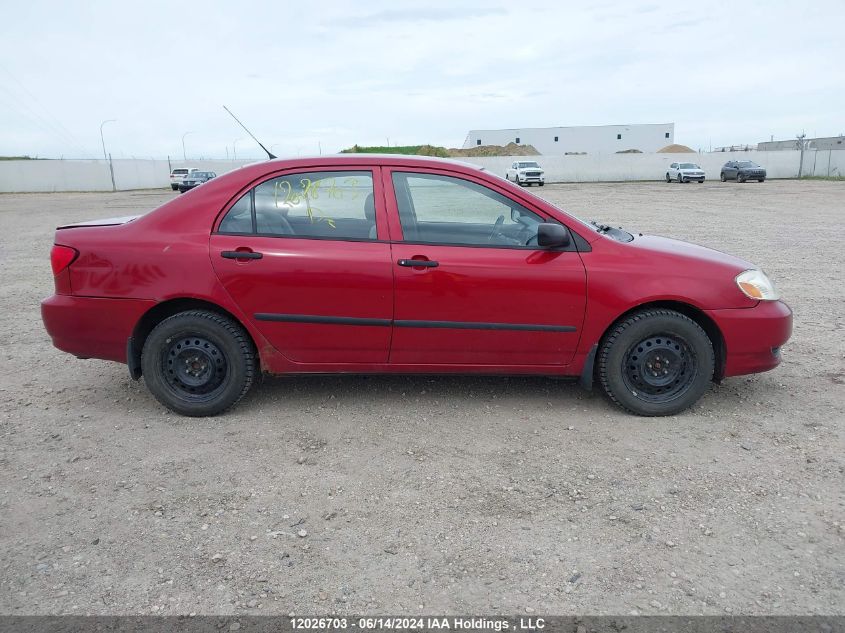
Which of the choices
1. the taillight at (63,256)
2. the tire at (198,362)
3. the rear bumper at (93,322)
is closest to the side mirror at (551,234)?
the tire at (198,362)

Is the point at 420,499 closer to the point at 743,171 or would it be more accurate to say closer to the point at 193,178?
the point at 193,178

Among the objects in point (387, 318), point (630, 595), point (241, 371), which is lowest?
point (630, 595)

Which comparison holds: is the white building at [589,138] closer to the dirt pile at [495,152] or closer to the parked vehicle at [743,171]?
the dirt pile at [495,152]

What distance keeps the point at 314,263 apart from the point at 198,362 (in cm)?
99

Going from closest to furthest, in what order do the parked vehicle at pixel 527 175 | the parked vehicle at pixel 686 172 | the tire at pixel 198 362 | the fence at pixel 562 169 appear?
the tire at pixel 198 362 → the parked vehicle at pixel 527 175 → the parked vehicle at pixel 686 172 → the fence at pixel 562 169

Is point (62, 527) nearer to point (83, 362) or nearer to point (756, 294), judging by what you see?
point (83, 362)

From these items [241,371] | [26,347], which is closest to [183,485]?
[241,371]

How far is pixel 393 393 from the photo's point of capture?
14.9ft

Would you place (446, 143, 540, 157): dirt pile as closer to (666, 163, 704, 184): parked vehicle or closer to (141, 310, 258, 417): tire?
(666, 163, 704, 184): parked vehicle

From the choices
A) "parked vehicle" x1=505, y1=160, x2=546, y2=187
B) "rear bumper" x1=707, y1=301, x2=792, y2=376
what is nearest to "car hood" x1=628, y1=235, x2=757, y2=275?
"rear bumper" x1=707, y1=301, x2=792, y2=376

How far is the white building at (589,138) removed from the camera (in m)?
83.6

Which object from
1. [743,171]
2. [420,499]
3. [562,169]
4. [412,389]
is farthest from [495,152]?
[420,499]

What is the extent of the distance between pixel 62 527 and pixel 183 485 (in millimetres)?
559

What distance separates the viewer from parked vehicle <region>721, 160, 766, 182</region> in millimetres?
41000
